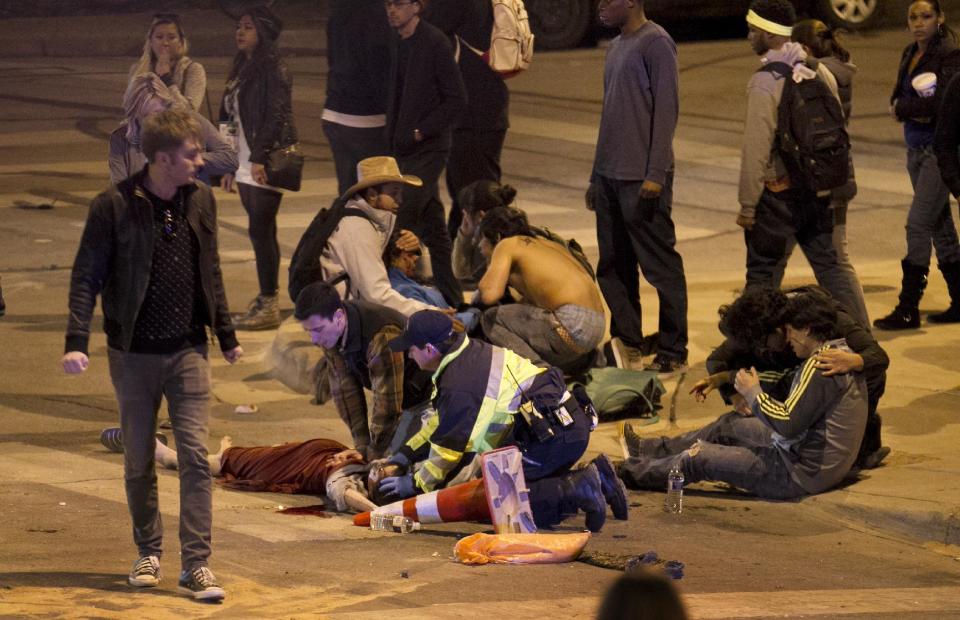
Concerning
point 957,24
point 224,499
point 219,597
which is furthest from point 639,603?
point 957,24

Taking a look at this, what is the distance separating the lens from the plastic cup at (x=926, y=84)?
10.9 metres

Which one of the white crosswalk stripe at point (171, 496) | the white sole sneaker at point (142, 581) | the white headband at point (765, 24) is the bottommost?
the white crosswalk stripe at point (171, 496)

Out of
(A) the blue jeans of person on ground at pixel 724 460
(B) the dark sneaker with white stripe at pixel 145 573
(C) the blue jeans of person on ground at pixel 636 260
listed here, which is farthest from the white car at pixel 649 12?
(B) the dark sneaker with white stripe at pixel 145 573

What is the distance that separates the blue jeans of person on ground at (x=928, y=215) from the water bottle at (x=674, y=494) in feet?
11.7

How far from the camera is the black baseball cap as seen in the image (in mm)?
7523

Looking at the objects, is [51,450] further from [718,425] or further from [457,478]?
[718,425]

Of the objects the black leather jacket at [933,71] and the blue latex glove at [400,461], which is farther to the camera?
the black leather jacket at [933,71]

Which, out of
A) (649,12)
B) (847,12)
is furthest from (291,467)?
(847,12)

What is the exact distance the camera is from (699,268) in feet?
43.4

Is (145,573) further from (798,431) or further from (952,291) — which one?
(952,291)

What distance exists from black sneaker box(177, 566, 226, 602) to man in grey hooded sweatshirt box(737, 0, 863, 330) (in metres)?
4.53

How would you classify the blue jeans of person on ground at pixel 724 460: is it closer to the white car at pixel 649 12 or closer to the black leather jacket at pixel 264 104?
the black leather jacket at pixel 264 104

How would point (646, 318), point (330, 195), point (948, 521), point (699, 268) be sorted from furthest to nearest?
point (330, 195) → point (699, 268) → point (646, 318) → point (948, 521)

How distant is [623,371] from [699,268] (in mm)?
3645
